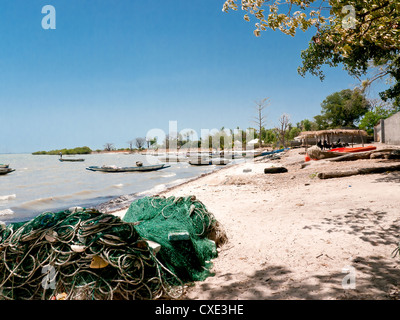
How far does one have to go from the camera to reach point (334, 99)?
67.5 m

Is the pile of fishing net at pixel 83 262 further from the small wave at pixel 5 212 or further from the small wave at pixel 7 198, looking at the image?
the small wave at pixel 7 198

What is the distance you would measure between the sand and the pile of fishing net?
0.52m

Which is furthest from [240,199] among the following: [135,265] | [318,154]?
[318,154]

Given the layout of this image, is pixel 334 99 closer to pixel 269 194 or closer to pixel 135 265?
pixel 269 194

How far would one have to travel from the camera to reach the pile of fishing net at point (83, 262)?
9.60 feet

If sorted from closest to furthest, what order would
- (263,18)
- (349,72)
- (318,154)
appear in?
(263,18)
(349,72)
(318,154)

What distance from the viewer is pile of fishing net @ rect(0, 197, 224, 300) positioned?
293 cm

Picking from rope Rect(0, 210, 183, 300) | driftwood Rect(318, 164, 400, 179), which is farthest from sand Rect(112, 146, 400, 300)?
driftwood Rect(318, 164, 400, 179)

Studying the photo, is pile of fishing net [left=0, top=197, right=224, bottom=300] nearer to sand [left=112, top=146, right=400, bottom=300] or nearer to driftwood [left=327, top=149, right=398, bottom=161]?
sand [left=112, top=146, right=400, bottom=300]

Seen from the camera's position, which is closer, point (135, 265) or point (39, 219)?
point (135, 265)

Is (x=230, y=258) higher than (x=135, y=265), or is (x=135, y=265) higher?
(x=135, y=265)

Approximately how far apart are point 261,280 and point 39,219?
10.1 ft

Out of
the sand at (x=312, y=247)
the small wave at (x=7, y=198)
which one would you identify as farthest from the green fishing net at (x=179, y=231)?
the small wave at (x=7, y=198)

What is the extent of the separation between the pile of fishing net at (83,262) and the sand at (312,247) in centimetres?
52
